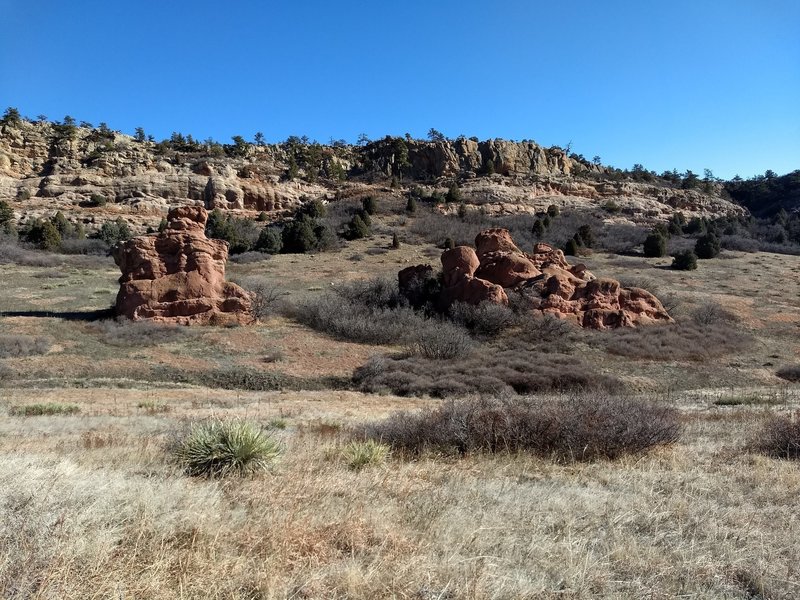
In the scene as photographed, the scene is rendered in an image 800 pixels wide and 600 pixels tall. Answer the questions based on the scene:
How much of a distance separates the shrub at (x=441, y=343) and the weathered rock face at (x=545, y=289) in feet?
11.3

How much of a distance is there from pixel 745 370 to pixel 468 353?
33.5 feet

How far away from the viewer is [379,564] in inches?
110

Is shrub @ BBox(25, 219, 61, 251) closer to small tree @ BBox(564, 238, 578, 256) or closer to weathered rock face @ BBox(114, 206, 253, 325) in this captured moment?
weathered rock face @ BBox(114, 206, 253, 325)

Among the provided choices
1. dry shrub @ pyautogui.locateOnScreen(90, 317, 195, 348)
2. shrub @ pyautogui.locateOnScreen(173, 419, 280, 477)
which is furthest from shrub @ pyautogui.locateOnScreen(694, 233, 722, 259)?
shrub @ pyautogui.locateOnScreen(173, 419, 280, 477)

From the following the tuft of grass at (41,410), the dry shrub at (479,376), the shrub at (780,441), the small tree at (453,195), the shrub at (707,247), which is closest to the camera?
the shrub at (780,441)

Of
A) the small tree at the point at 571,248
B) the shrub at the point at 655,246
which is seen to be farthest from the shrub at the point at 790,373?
the shrub at the point at 655,246

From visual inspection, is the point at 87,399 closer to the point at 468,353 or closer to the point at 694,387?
the point at 468,353

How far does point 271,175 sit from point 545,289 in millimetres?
47991

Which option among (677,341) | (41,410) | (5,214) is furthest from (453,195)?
(41,410)

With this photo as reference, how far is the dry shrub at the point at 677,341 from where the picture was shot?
64.5 ft

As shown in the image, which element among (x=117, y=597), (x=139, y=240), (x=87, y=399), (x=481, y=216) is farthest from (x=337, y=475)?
(x=481, y=216)

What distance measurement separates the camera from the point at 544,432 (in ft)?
21.0

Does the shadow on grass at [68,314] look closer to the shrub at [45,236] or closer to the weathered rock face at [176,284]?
the weathered rock face at [176,284]

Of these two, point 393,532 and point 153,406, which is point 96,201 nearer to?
point 153,406
